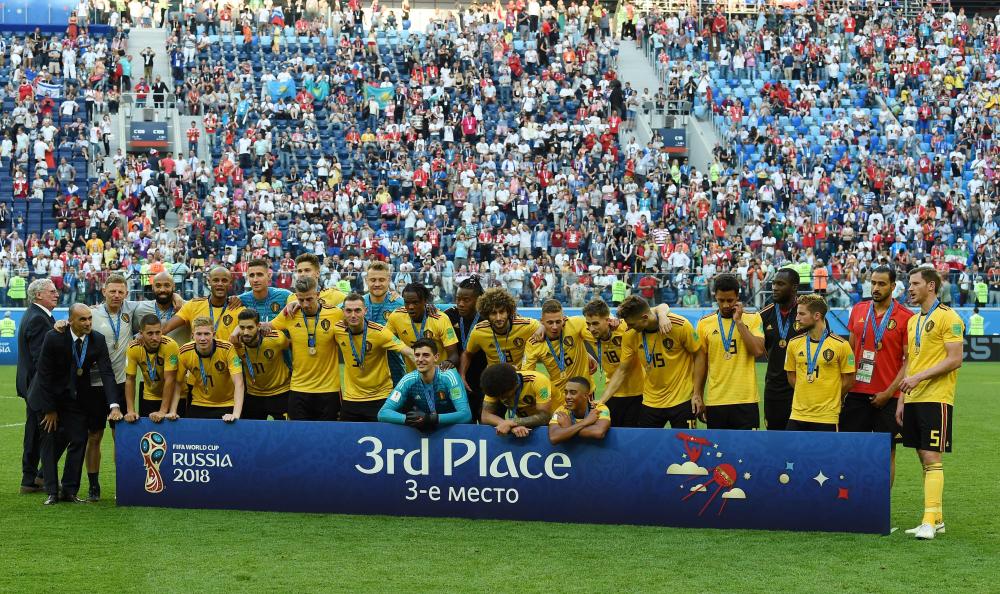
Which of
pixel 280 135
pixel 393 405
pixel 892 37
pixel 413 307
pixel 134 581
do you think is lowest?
pixel 134 581

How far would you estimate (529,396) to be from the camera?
33.5 feet

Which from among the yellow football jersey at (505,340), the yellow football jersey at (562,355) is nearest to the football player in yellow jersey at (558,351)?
the yellow football jersey at (562,355)

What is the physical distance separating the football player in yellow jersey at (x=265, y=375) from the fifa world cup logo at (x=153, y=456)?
36.7 inches

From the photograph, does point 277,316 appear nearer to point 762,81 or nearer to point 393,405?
point 393,405

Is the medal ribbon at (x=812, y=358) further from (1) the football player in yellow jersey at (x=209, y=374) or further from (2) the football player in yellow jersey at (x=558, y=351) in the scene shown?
(1) the football player in yellow jersey at (x=209, y=374)

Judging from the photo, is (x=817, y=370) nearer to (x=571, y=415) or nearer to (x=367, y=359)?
A: (x=571, y=415)

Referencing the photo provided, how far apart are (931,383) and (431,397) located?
3.77 metres

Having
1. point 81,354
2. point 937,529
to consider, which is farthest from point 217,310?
point 937,529

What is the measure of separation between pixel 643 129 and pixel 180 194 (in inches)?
541

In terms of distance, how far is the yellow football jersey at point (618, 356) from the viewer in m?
11.0

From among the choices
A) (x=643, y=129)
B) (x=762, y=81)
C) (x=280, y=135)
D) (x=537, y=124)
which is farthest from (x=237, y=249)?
(x=762, y=81)

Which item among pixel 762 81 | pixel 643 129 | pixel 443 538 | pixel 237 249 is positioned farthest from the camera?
pixel 762 81

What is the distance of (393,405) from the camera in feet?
34.0

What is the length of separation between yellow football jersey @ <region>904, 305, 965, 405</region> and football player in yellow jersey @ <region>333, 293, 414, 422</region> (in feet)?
13.2
